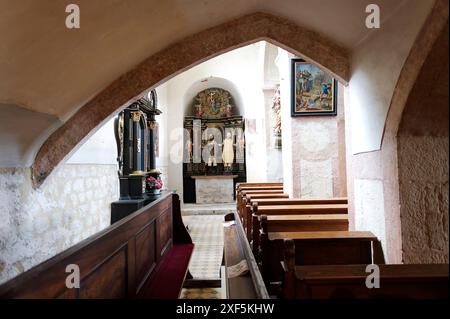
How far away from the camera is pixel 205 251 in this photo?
546 cm

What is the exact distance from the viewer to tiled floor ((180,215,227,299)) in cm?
348

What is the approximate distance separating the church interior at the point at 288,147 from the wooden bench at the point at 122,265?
0.04ft

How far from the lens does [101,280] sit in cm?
158

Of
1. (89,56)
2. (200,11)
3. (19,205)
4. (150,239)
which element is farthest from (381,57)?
(19,205)

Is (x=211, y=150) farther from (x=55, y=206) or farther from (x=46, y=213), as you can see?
(x=46, y=213)

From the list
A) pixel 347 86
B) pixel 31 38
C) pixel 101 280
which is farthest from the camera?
pixel 347 86

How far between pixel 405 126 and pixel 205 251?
14.2 ft

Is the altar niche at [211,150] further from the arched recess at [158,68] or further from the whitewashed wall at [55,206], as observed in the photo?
the arched recess at [158,68]

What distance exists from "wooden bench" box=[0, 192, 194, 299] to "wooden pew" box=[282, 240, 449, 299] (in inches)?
34.4

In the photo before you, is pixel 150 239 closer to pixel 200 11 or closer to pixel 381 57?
pixel 200 11

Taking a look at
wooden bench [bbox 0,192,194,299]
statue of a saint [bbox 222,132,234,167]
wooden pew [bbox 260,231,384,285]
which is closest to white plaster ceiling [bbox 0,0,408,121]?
wooden bench [bbox 0,192,194,299]

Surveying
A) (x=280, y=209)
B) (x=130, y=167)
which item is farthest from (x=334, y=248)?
(x=130, y=167)

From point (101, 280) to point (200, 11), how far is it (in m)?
2.10

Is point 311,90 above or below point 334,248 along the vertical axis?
above
